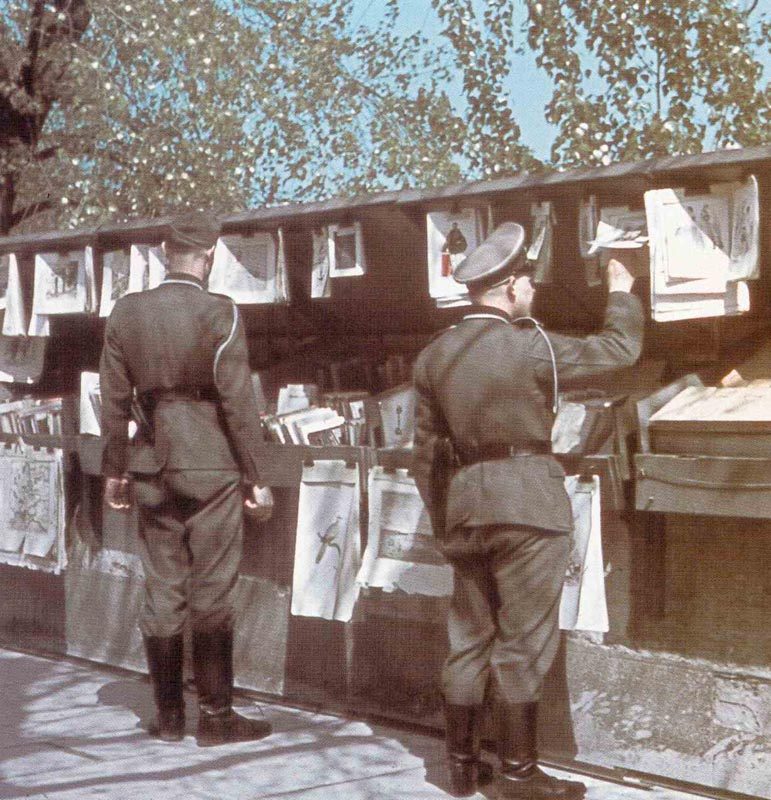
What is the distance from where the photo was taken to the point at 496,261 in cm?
439

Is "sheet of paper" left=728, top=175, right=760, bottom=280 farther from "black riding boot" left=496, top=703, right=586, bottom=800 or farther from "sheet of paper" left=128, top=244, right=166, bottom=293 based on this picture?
"sheet of paper" left=128, top=244, right=166, bottom=293

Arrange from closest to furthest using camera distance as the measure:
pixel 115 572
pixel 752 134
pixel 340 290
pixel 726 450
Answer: pixel 726 450 < pixel 340 290 < pixel 115 572 < pixel 752 134

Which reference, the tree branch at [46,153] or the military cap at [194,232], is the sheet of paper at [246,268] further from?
the tree branch at [46,153]

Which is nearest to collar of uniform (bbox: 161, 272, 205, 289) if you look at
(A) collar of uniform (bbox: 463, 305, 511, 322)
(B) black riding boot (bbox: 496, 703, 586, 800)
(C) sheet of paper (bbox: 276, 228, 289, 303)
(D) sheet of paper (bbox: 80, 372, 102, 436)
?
(C) sheet of paper (bbox: 276, 228, 289, 303)

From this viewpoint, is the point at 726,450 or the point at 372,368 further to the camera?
the point at 372,368

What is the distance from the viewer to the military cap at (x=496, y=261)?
439cm

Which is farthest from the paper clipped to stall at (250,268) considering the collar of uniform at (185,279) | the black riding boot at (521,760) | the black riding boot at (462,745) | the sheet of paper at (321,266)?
the black riding boot at (521,760)

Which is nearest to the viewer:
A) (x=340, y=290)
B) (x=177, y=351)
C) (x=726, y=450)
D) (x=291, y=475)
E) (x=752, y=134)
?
(x=726, y=450)

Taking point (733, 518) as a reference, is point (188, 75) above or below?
above

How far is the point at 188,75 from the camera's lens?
16.7 meters

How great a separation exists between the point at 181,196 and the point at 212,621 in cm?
1204

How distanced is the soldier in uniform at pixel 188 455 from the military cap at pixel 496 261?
1063 millimetres

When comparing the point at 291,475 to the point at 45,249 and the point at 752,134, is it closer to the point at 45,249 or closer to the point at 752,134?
the point at 45,249

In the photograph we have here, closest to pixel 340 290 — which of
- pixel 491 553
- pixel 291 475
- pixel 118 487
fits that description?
pixel 291 475
